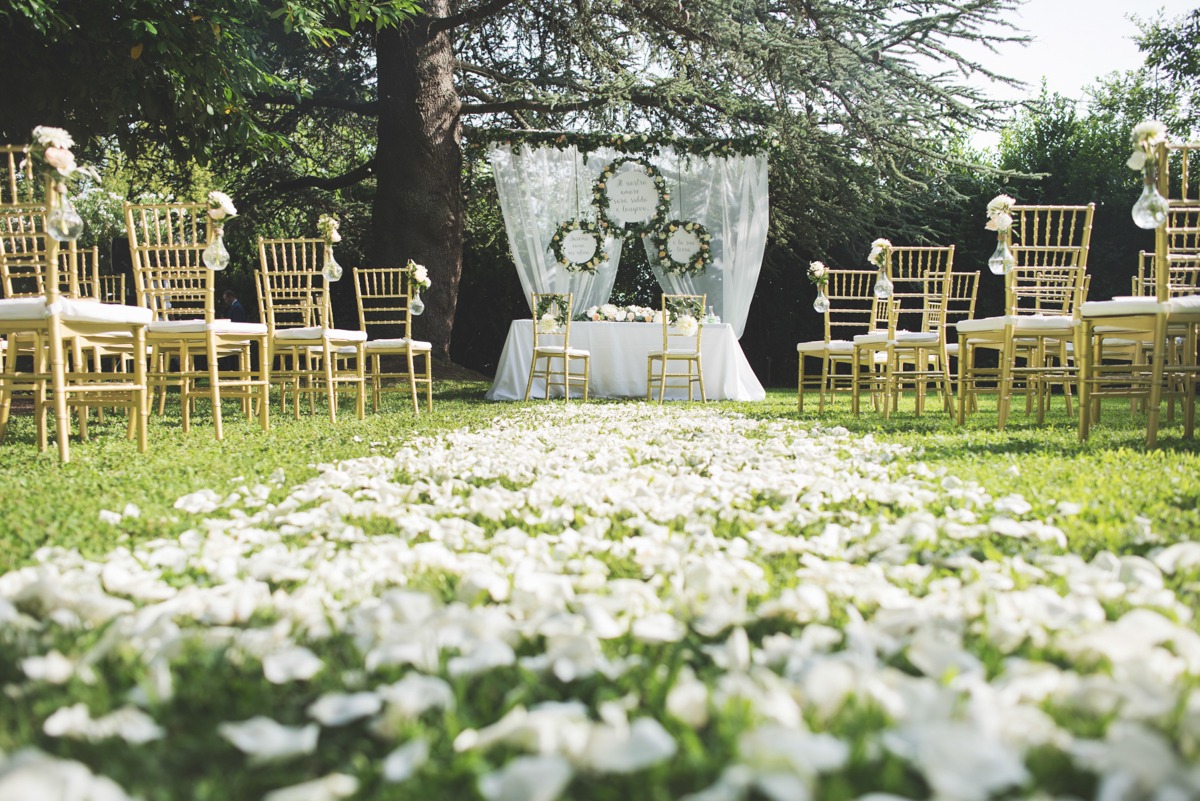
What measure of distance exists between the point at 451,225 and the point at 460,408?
12.1 ft

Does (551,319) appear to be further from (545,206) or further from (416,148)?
(416,148)

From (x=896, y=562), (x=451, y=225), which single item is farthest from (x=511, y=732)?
(x=451, y=225)

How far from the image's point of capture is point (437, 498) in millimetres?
2355

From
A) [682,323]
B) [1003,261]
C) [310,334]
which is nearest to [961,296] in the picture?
[682,323]

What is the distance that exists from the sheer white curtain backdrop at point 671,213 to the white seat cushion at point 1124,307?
720 centimetres

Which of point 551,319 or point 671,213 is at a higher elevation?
point 671,213

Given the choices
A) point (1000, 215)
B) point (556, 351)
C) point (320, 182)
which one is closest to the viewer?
point (1000, 215)

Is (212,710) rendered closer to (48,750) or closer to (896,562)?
(48,750)

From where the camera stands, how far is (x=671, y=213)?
10.9 meters

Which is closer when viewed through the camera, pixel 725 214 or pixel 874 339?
pixel 874 339

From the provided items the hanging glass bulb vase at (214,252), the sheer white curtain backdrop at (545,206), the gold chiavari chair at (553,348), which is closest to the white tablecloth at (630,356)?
the gold chiavari chair at (553,348)

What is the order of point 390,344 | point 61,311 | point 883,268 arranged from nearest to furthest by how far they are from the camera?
point 61,311 < point 883,268 < point 390,344

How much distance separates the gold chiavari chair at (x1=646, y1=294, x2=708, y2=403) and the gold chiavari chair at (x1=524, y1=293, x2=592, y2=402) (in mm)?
706

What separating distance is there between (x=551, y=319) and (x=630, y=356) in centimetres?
108
